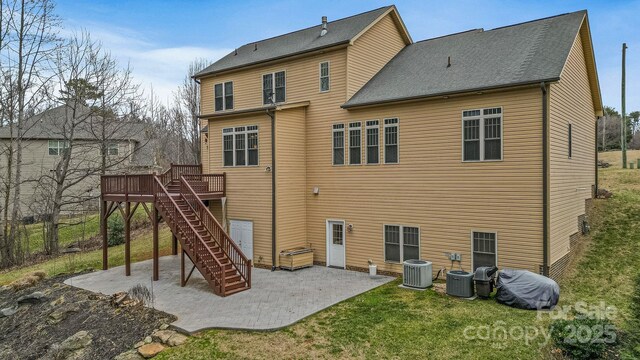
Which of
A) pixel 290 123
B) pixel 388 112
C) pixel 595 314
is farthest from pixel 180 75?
pixel 595 314

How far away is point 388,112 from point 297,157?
3950 mm

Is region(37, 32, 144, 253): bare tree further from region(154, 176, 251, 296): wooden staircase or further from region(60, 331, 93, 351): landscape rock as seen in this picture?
region(60, 331, 93, 351): landscape rock

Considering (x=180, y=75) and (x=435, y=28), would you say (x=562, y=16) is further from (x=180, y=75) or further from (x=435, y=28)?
(x=180, y=75)

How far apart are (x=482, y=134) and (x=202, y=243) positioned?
29.7 ft

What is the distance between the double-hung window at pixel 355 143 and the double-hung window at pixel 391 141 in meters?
1.04

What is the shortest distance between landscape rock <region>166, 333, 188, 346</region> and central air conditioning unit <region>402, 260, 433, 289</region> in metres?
6.47

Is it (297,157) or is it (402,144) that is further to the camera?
(297,157)

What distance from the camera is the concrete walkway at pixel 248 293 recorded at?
9.27 meters

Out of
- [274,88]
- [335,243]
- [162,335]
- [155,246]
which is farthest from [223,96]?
[162,335]

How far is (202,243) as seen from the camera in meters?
11.8

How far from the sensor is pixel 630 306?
989 cm

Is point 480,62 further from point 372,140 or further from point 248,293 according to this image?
point 248,293

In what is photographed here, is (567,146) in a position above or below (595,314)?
above

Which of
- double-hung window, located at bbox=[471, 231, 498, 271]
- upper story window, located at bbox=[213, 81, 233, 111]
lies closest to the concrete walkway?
double-hung window, located at bbox=[471, 231, 498, 271]
